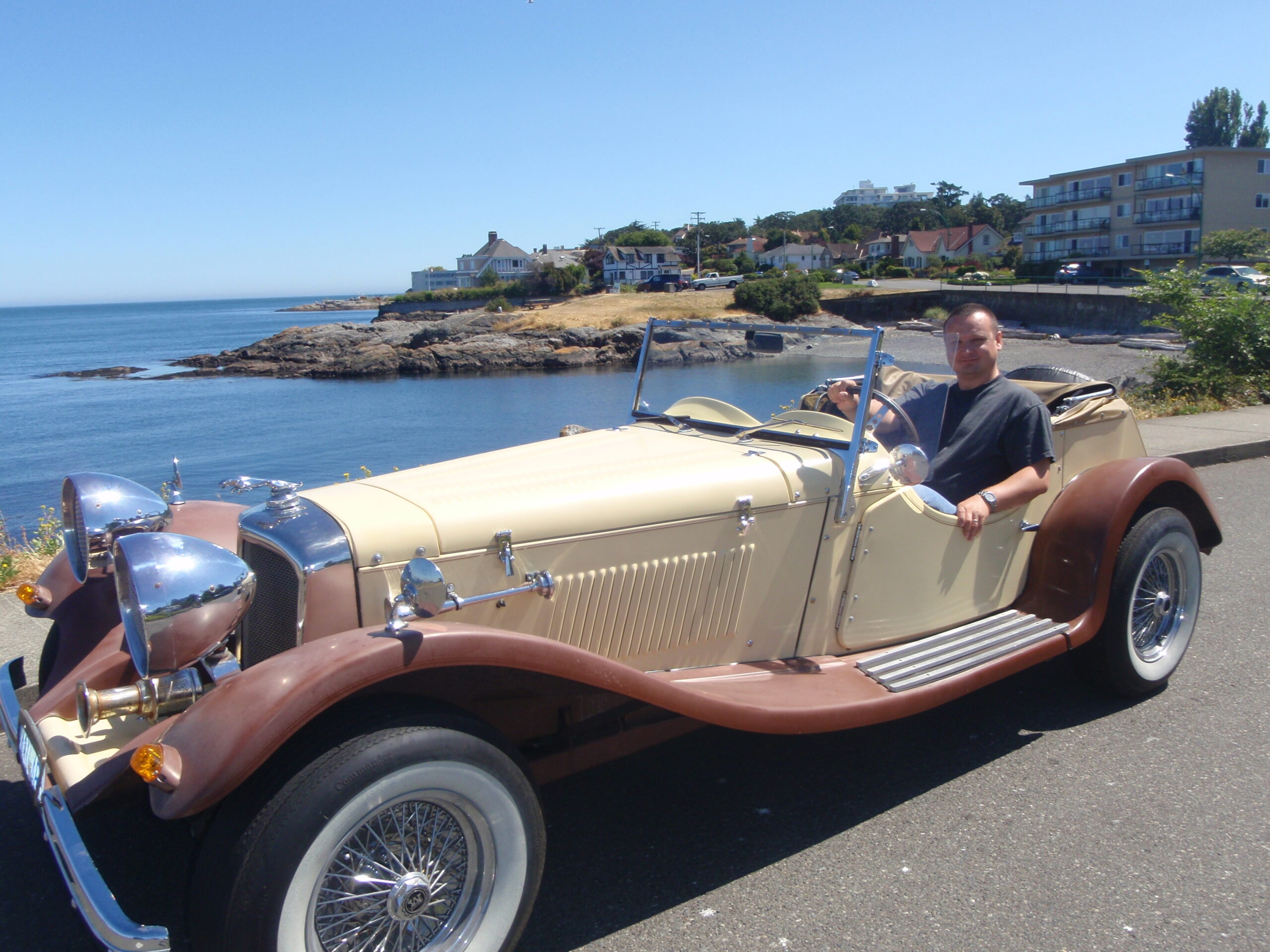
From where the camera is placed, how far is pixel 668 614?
3053 millimetres

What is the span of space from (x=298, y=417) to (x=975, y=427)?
105 feet

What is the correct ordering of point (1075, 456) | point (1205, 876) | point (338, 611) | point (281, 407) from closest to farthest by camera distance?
1. point (338, 611)
2. point (1205, 876)
3. point (1075, 456)
4. point (281, 407)

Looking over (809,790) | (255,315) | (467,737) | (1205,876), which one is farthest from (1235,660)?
(255,315)

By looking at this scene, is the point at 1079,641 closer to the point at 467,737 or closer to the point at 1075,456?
the point at 1075,456

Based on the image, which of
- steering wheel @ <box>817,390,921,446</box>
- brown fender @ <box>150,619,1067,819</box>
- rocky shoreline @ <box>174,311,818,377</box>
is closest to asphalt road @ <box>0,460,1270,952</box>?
brown fender @ <box>150,619,1067,819</box>

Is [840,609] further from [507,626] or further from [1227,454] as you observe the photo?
[1227,454]

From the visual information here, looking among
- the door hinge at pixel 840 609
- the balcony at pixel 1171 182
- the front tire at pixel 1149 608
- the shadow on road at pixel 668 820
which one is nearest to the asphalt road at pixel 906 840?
the shadow on road at pixel 668 820

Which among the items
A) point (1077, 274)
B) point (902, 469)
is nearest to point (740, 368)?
point (902, 469)

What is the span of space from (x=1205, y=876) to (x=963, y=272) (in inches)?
3018

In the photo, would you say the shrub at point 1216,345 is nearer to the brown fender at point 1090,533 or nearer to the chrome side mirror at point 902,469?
the brown fender at point 1090,533

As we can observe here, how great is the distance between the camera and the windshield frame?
128 inches

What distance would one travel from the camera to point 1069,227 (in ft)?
218

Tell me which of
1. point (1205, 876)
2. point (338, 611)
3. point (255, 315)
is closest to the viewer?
point (338, 611)

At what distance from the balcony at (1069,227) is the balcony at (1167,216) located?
275 cm
